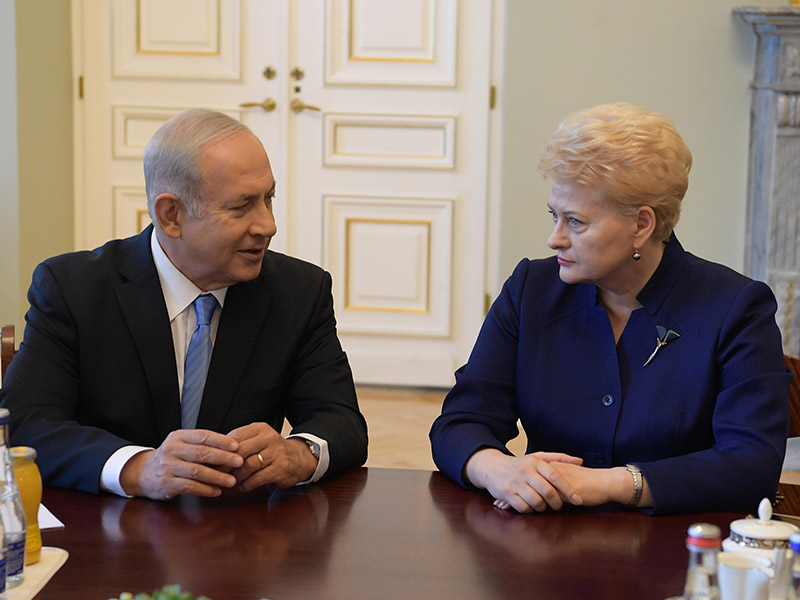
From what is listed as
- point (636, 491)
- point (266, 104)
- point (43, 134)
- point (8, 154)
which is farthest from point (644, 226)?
point (43, 134)

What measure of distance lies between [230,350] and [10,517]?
775 mm

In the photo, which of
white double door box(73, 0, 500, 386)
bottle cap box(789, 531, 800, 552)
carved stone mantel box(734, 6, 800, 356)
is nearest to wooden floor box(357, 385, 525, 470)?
white double door box(73, 0, 500, 386)

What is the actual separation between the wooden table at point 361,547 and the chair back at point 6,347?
0.44m

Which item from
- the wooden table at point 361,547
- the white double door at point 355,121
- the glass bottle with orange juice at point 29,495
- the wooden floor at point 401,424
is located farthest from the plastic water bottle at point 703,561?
the white double door at point 355,121

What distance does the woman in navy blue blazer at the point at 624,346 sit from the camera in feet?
5.70

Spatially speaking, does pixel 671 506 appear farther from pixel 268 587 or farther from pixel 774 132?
pixel 774 132

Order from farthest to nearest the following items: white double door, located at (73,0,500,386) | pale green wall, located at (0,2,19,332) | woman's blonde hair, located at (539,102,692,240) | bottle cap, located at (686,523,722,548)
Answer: white double door, located at (73,0,500,386) < pale green wall, located at (0,2,19,332) < woman's blonde hair, located at (539,102,692,240) < bottle cap, located at (686,523,722,548)

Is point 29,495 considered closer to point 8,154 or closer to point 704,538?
point 704,538

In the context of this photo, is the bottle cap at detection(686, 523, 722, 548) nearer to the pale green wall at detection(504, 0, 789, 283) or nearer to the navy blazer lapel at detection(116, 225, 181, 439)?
the navy blazer lapel at detection(116, 225, 181, 439)

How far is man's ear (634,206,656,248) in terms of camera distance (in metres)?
1.88

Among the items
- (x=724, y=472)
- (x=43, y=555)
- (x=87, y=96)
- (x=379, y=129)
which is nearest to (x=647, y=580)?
(x=724, y=472)

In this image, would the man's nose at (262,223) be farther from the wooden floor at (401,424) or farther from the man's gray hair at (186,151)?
the wooden floor at (401,424)

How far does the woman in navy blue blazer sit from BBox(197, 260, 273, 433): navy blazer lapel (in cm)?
39

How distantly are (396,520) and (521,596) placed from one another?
32 cm
